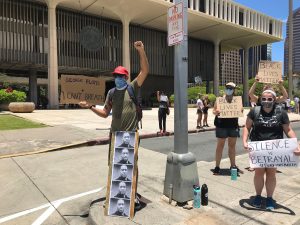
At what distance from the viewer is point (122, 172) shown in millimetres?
4801

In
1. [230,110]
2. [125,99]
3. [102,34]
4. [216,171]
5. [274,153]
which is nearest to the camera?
[125,99]

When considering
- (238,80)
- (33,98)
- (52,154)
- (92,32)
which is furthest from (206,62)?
(238,80)

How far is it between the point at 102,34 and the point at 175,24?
35863 millimetres

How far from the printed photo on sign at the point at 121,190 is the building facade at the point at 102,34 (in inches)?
1156

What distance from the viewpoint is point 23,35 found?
34.3 metres

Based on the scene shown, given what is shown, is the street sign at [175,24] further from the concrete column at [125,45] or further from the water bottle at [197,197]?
the concrete column at [125,45]

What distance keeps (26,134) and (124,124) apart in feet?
29.8

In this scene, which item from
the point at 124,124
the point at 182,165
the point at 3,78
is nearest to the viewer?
the point at 124,124

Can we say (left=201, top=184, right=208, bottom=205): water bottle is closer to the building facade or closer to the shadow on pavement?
the shadow on pavement

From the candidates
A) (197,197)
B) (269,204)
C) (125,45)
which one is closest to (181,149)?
(197,197)

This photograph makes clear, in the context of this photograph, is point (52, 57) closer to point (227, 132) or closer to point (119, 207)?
point (227, 132)

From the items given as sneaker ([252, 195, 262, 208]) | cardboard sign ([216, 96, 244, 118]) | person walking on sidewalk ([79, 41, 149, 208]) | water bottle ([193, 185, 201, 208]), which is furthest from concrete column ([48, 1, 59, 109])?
sneaker ([252, 195, 262, 208])

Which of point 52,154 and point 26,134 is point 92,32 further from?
point 52,154

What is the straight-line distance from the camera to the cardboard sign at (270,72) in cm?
725
